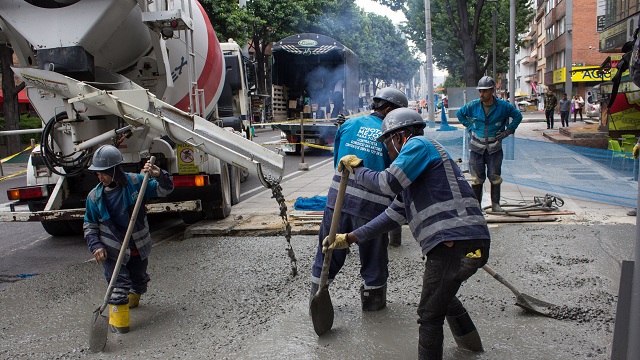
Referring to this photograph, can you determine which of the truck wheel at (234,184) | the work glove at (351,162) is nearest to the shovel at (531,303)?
the work glove at (351,162)

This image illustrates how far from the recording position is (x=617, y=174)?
28.6 ft

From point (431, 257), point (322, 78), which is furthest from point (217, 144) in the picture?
point (322, 78)

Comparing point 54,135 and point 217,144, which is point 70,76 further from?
point 217,144

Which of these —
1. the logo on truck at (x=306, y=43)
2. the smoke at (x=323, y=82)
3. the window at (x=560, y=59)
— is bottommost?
the smoke at (x=323, y=82)

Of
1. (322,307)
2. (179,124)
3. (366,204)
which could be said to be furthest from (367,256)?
(179,124)

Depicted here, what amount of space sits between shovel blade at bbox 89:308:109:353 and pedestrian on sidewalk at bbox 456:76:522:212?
4.95m

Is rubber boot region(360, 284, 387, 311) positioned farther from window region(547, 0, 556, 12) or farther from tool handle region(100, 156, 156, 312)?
window region(547, 0, 556, 12)

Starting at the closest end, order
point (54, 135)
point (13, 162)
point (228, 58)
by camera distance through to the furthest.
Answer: point (54, 135)
point (228, 58)
point (13, 162)

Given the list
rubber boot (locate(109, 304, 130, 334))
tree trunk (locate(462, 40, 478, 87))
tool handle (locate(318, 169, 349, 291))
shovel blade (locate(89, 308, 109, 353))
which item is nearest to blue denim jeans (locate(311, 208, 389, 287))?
tool handle (locate(318, 169, 349, 291))

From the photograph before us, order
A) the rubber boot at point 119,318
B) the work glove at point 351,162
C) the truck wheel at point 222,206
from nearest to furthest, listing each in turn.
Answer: the work glove at point 351,162, the rubber boot at point 119,318, the truck wheel at point 222,206

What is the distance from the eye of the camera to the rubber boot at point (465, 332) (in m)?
3.59

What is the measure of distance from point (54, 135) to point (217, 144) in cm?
265

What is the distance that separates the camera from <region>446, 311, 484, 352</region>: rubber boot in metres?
3.59

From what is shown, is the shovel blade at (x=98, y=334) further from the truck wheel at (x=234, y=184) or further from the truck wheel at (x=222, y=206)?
the truck wheel at (x=234, y=184)
